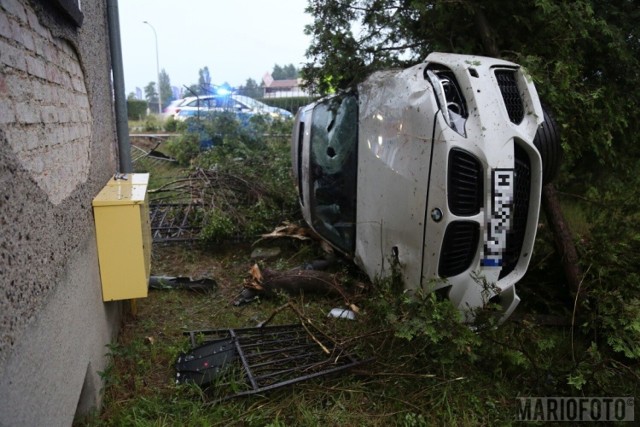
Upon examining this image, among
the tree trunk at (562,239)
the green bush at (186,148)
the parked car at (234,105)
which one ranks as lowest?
the tree trunk at (562,239)

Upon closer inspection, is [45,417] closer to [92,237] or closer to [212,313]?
[92,237]

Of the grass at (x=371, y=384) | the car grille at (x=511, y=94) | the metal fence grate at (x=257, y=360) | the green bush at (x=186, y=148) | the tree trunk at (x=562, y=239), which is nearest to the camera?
the grass at (x=371, y=384)

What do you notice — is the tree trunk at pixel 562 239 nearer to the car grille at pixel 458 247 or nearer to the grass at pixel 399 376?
the grass at pixel 399 376

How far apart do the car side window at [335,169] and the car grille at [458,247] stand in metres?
1.11

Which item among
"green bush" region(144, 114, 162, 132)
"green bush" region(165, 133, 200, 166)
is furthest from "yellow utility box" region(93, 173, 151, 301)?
"green bush" region(144, 114, 162, 132)

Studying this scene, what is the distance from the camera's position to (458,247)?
116 inches

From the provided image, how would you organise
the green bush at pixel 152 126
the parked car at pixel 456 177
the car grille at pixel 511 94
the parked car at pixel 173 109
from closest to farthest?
1. the parked car at pixel 456 177
2. the car grille at pixel 511 94
3. the green bush at pixel 152 126
4. the parked car at pixel 173 109

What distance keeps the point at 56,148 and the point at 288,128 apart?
8547mm

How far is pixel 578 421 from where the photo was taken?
2.64m

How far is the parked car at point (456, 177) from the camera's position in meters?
2.86

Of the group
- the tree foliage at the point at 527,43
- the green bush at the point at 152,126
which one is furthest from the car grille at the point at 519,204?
the green bush at the point at 152,126

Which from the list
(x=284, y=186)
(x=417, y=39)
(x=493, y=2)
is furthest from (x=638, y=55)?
(x=284, y=186)

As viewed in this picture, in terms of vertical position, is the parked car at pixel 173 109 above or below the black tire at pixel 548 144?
above

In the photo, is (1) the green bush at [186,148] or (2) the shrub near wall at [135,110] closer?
(1) the green bush at [186,148]
